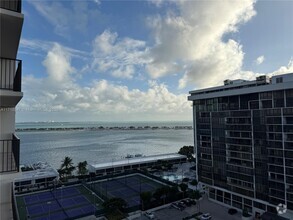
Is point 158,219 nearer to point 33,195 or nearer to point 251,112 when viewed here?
point 251,112

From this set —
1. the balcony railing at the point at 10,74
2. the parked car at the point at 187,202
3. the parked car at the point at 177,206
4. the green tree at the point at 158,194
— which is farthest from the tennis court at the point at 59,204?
the balcony railing at the point at 10,74

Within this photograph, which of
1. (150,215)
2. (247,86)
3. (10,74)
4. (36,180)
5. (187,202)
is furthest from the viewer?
(36,180)

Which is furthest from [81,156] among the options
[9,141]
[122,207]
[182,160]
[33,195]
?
[9,141]

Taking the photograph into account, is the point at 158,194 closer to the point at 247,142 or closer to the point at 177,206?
the point at 177,206

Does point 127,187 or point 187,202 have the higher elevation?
point 187,202

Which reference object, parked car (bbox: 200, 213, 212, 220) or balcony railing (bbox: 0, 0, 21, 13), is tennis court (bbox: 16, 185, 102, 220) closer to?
parked car (bbox: 200, 213, 212, 220)

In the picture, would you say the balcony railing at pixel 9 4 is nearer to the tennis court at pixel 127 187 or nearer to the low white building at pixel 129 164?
the tennis court at pixel 127 187

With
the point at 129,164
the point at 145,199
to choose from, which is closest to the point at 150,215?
the point at 145,199
